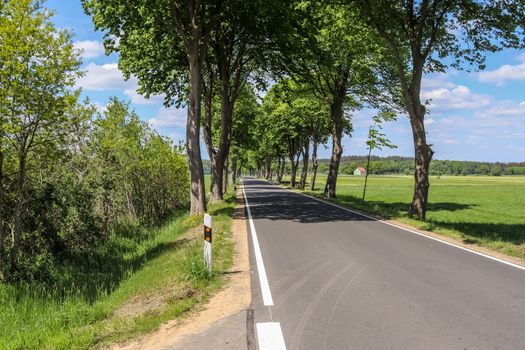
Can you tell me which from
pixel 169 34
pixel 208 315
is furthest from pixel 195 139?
pixel 208 315

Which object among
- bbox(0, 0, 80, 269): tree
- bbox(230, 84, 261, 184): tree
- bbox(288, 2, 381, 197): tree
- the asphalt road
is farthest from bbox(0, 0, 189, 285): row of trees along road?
bbox(230, 84, 261, 184): tree

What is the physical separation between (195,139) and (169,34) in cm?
501

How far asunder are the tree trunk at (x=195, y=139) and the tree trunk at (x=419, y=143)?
859cm

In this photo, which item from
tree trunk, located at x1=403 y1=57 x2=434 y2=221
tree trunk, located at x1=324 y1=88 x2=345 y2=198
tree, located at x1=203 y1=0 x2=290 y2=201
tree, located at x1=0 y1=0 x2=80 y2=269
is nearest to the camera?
tree, located at x1=0 y1=0 x2=80 y2=269

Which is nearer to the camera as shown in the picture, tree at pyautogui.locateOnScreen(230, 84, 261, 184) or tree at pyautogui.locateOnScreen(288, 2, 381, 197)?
tree at pyautogui.locateOnScreen(288, 2, 381, 197)

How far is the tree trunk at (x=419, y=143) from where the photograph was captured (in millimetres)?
18344

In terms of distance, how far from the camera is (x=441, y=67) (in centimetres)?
2062

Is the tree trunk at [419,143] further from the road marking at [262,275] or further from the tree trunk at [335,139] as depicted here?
the tree trunk at [335,139]

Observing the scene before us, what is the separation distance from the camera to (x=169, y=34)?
62.6 ft

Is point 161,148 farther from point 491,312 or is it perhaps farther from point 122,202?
point 491,312

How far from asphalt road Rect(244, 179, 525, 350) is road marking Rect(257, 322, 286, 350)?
23 mm

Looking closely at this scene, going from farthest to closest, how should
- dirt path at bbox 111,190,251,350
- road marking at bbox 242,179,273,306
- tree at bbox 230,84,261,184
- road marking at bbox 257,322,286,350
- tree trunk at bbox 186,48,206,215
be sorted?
tree at bbox 230,84,261,184
tree trunk at bbox 186,48,206,215
road marking at bbox 242,179,273,306
dirt path at bbox 111,190,251,350
road marking at bbox 257,322,286,350

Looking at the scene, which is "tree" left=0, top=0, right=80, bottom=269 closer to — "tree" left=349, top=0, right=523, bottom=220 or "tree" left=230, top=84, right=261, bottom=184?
"tree" left=349, top=0, right=523, bottom=220

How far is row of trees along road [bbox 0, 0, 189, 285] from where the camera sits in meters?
10.2
